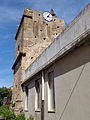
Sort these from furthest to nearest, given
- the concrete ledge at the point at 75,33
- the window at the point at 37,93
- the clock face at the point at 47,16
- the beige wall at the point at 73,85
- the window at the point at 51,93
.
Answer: the clock face at the point at 47,16 < the window at the point at 37,93 < the window at the point at 51,93 < the concrete ledge at the point at 75,33 < the beige wall at the point at 73,85

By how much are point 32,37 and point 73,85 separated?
42.5 ft

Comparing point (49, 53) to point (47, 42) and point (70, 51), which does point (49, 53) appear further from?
point (47, 42)

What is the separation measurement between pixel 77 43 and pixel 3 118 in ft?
33.7

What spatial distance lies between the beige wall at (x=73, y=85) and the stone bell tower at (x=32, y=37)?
29.2ft

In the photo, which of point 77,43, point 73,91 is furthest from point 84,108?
point 77,43

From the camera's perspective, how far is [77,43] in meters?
5.21

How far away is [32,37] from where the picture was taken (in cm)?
1789

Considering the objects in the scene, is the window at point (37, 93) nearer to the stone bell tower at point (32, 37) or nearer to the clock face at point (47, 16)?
the stone bell tower at point (32, 37)

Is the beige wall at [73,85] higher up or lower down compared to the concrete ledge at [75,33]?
lower down

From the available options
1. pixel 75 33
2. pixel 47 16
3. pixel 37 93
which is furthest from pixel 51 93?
pixel 47 16

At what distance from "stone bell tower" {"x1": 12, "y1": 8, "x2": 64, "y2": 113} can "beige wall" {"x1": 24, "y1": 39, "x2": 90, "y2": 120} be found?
8.91 metres

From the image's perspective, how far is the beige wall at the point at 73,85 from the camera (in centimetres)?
482

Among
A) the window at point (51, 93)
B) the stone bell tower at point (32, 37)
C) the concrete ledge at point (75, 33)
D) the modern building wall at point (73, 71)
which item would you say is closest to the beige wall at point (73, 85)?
the modern building wall at point (73, 71)

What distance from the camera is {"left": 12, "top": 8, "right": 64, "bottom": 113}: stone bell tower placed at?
16203 millimetres
